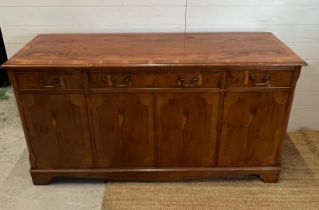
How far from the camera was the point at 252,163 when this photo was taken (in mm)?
1840

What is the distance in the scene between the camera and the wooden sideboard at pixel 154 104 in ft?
5.11

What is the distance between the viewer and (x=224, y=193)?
182 centimetres

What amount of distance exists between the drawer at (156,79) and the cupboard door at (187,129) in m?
0.06

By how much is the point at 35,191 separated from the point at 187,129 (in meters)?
1.01

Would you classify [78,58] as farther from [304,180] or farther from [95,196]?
[304,180]

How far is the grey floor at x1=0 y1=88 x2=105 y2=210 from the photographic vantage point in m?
1.74

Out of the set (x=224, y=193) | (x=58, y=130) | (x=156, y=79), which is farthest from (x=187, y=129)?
(x=58, y=130)

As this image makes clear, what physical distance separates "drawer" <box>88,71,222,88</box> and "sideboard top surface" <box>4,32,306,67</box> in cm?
6

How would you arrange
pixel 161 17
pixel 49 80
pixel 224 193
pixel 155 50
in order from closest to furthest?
pixel 49 80 < pixel 155 50 < pixel 224 193 < pixel 161 17

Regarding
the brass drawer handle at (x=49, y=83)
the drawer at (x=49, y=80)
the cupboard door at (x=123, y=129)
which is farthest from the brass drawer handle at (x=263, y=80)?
the brass drawer handle at (x=49, y=83)

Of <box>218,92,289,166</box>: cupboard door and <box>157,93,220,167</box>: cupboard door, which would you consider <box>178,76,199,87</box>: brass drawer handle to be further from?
<box>218,92,289,166</box>: cupboard door

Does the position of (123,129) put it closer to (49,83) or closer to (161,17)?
(49,83)

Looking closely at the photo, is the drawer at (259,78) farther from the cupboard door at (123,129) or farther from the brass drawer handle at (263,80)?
the cupboard door at (123,129)

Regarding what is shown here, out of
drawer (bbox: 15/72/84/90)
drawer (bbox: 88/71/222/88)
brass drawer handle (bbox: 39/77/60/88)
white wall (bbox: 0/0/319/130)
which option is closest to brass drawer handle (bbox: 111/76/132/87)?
drawer (bbox: 88/71/222/88)
